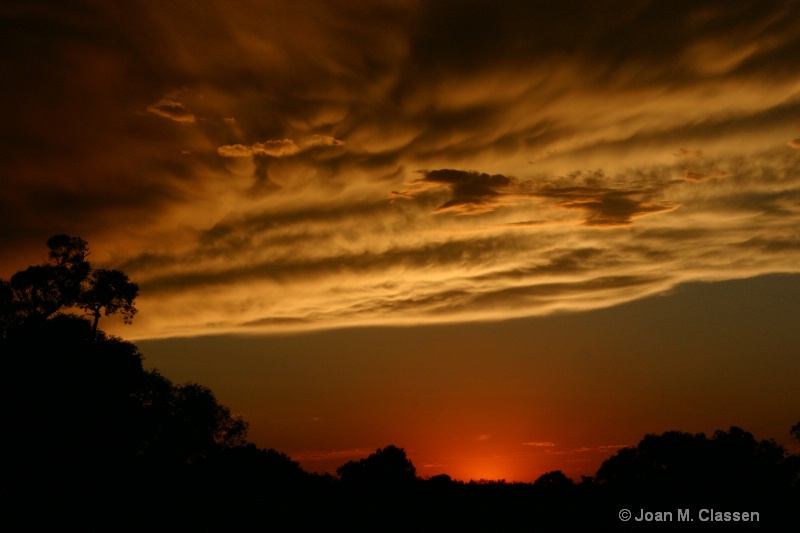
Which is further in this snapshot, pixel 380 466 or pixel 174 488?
pixel 380 466

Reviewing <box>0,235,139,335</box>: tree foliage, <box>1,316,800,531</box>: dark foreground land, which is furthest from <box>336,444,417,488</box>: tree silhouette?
<box>0,235,139,335</box>: tree foliage

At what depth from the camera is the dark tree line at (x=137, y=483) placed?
4272 centimetres

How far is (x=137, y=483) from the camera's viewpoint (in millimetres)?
55188

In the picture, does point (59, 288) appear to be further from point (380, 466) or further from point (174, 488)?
point (380, 466)

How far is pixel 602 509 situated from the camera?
45.2 meters

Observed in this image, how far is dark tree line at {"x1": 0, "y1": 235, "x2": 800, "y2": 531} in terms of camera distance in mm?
42719

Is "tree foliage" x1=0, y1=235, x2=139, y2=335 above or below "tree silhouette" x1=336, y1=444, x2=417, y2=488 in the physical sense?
above

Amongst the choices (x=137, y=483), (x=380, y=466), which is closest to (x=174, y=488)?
(x=137, y=483)

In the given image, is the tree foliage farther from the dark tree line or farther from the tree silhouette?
the tree silhouette

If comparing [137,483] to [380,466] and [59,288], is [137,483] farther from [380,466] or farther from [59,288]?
[380,466]

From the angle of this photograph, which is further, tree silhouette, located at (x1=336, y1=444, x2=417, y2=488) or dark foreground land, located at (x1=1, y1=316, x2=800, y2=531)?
tree silhouette, located at (x1=336, y1=444, x2=417, y2=488)

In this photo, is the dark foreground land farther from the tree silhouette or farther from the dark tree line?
the tree silhouette

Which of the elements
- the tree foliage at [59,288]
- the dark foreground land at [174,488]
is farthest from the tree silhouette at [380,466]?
the tree foliage at [59,288]

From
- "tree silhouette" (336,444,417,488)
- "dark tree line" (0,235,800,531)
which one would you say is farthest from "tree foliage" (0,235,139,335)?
"tree silhouette" (336,444,417,488)
